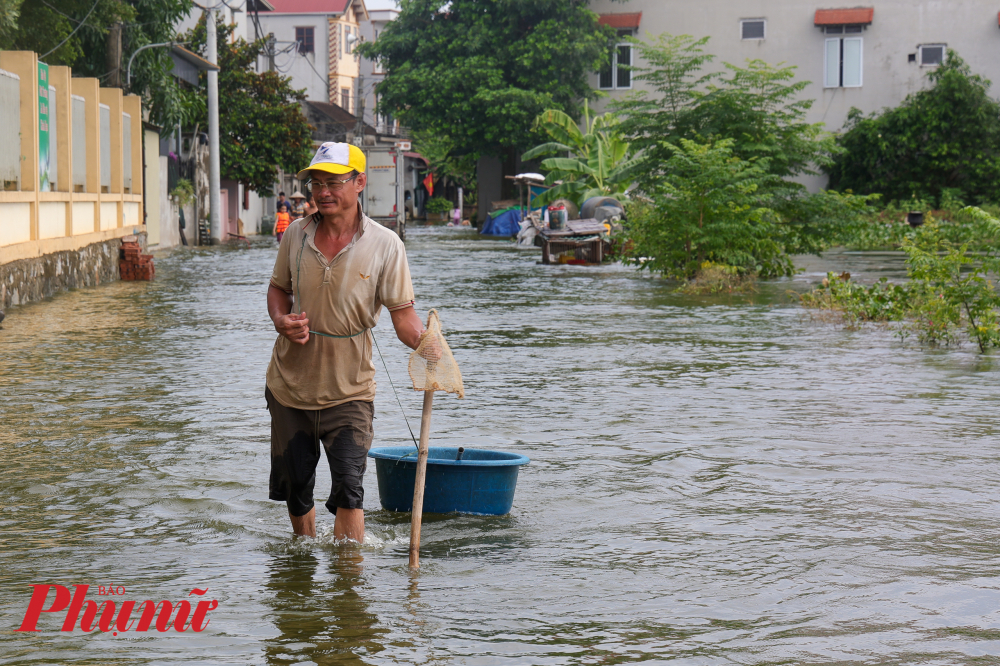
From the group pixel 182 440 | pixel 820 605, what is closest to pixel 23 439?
pixel 182 440

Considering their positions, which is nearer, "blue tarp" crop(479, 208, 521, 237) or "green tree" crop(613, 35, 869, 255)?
"green tree" crop(613, 35, 869, 255)

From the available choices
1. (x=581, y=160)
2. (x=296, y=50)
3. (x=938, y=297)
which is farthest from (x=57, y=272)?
(x=296, y=50)

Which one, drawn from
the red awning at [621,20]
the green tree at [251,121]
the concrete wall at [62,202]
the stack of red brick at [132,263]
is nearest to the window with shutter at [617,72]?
the red awning at [621,20]

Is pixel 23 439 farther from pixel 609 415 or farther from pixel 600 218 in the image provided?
pixel 600 218

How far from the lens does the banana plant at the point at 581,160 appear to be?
38.8m

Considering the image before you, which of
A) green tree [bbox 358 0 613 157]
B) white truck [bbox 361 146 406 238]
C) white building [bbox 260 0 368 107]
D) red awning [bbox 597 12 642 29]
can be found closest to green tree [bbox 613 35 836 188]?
white truck [bbox 361 146 406 238]

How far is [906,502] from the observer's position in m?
6.60

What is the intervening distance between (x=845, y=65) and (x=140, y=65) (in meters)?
25.2

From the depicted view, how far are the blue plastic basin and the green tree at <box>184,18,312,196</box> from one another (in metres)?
36.4

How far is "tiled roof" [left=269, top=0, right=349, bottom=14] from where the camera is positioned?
239 ft

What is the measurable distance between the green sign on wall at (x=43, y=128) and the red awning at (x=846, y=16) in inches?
1256

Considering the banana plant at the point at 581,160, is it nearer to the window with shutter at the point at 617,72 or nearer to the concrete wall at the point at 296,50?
the window with shutter at the point at 617,72

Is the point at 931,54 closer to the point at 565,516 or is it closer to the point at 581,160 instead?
the point at 581,160

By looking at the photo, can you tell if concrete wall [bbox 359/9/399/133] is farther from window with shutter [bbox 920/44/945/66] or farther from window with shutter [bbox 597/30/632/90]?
window with shutter [bbox 920/44/945/66]
